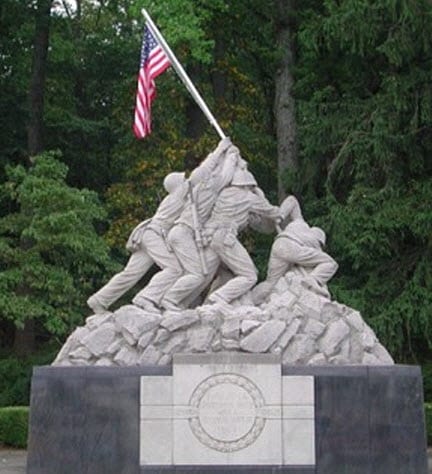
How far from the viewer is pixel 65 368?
14258 mm

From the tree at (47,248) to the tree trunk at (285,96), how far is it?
404cm

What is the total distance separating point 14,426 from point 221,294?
22.9 feet

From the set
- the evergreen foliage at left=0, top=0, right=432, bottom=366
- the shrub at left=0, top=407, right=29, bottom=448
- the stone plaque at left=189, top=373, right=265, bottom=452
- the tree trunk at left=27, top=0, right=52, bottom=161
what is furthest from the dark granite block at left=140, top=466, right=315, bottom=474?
the tree trunk at left=27, top=0, right=52, bottom=161

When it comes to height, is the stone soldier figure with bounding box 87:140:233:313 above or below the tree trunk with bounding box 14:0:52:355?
below

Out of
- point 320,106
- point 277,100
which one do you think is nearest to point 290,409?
point 320,106

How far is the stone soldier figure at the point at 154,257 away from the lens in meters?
15.0

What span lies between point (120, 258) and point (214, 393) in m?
13.6

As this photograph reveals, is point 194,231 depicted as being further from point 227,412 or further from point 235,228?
point 227,412

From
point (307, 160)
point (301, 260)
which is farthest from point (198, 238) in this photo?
point (307, 160)

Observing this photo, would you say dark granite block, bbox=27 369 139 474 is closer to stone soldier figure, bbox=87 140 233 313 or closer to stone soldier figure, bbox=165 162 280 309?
stone soldier figure, bbox=87 140 233 313

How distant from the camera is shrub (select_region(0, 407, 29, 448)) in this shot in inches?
803

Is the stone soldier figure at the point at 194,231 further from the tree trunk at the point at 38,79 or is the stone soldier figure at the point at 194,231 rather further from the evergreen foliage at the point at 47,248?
the tree trunk at the point at 38,79

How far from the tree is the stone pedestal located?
8.09 meters

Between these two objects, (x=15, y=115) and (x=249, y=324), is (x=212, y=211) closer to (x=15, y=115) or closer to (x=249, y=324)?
(x=249, y=324)
